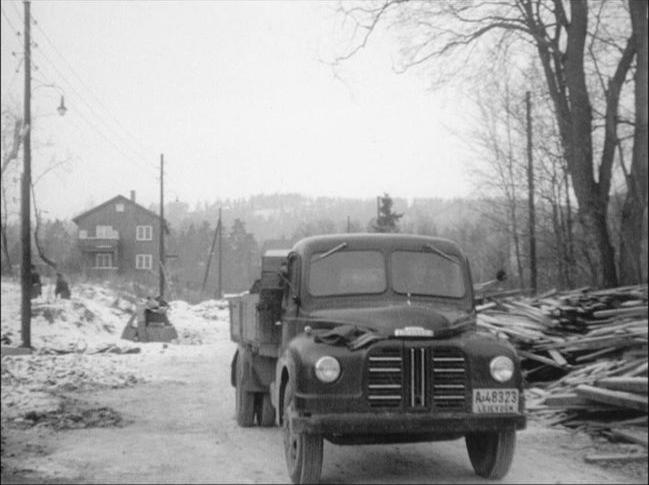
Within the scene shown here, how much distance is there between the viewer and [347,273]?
7.99 metres

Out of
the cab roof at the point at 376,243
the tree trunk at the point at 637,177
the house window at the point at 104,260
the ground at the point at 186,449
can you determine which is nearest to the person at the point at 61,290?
the ground at the point at 186,449

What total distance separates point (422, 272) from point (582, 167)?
13.6 metres

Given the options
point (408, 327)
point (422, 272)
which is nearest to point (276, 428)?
point (422, 272)

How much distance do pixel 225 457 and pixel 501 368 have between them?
3096 mm

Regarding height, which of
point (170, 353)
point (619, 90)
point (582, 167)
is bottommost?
Answer: point (170, 353)

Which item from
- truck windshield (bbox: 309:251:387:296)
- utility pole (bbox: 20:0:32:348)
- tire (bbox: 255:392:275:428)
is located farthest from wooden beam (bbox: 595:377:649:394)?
utility pole (bbox: 20:0:32:348)

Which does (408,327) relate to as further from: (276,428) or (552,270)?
(552,270)

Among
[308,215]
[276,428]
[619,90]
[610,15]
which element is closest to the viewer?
[276,428]

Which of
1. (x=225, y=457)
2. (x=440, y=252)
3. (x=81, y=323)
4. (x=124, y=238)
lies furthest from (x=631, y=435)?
(x=124, y=238)

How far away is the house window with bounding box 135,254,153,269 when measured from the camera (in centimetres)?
7500

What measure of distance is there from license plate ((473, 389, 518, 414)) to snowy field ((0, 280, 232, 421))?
21.4ft

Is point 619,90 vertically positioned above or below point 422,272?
above

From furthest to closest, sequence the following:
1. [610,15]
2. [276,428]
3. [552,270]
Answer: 1. [552,270]
2. [610,15]
3. [276,428]

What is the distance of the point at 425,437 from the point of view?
6.68m
